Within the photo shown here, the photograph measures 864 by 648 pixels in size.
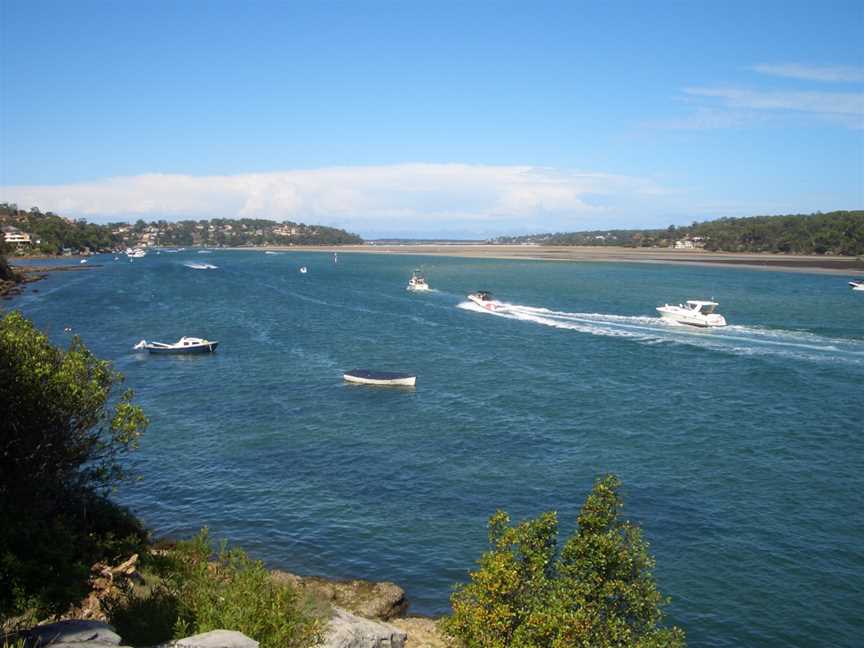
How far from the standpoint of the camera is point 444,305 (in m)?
105

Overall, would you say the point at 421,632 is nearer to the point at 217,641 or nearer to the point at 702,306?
the point at 217,641

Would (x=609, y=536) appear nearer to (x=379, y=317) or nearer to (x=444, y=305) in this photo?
(x=379, y=317)

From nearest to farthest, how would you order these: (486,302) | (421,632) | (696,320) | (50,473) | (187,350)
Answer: (50,473) < (421,632) < (187,350) < (696,320) < (486,302)

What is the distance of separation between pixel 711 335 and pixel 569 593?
219ft

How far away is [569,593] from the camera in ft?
51.9

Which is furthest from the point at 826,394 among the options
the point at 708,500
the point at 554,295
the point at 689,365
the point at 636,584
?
the point at 554,295

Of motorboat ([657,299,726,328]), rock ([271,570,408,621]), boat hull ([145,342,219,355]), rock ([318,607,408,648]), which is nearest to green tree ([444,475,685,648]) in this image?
rock ([318,607,408,648])

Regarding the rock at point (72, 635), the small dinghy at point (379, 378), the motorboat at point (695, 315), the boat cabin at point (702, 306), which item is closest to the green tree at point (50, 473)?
the rock at point (72, 635)

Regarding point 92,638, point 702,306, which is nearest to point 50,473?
point 92,638

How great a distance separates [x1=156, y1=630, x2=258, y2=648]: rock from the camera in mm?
13742

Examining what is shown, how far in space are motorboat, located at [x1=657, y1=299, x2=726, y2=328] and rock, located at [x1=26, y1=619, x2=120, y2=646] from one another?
251ft

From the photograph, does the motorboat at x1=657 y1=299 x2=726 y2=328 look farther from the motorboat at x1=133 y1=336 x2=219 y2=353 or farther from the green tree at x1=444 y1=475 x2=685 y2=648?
the green tree at x1=444 y1=475 x2=685 y2=648

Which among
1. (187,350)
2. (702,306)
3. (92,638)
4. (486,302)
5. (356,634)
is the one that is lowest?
(356,634)

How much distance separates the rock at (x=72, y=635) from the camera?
13047mm
